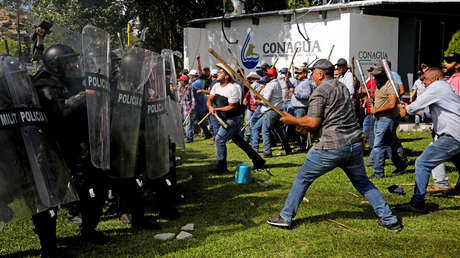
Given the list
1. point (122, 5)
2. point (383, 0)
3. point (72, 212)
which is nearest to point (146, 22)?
point (122, 5)

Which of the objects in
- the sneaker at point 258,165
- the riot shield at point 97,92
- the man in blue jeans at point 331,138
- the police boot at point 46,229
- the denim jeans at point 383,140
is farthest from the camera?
the sneaker at point 258,165

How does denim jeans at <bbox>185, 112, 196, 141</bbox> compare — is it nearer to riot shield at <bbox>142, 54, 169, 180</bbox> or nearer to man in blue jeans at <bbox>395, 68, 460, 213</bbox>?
riot shield at <bbox>142, 54, 169, 180</bbox>

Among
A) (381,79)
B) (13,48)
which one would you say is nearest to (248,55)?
(381,79)

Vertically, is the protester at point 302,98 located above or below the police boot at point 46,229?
above

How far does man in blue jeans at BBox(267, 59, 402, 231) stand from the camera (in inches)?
192

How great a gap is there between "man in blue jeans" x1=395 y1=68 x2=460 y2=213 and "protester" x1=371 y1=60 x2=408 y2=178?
1.38 m

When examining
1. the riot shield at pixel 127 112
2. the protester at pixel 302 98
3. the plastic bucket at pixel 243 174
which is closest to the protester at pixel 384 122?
the plastic bucket at pixel 243 174

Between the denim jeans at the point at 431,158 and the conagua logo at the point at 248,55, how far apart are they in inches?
481

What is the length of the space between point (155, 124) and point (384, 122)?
4208mm

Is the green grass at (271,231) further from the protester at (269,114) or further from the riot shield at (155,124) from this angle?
the protester at (269,114)

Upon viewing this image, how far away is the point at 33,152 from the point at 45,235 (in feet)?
2.83

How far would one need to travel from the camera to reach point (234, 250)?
4586 millimetres

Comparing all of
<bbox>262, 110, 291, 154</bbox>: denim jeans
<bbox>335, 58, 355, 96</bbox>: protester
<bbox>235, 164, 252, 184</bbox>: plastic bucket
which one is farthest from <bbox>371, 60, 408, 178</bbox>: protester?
<bbox>262, 110, 291, 154</bbox>: denim jeans

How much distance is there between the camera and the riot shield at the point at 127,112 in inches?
183
